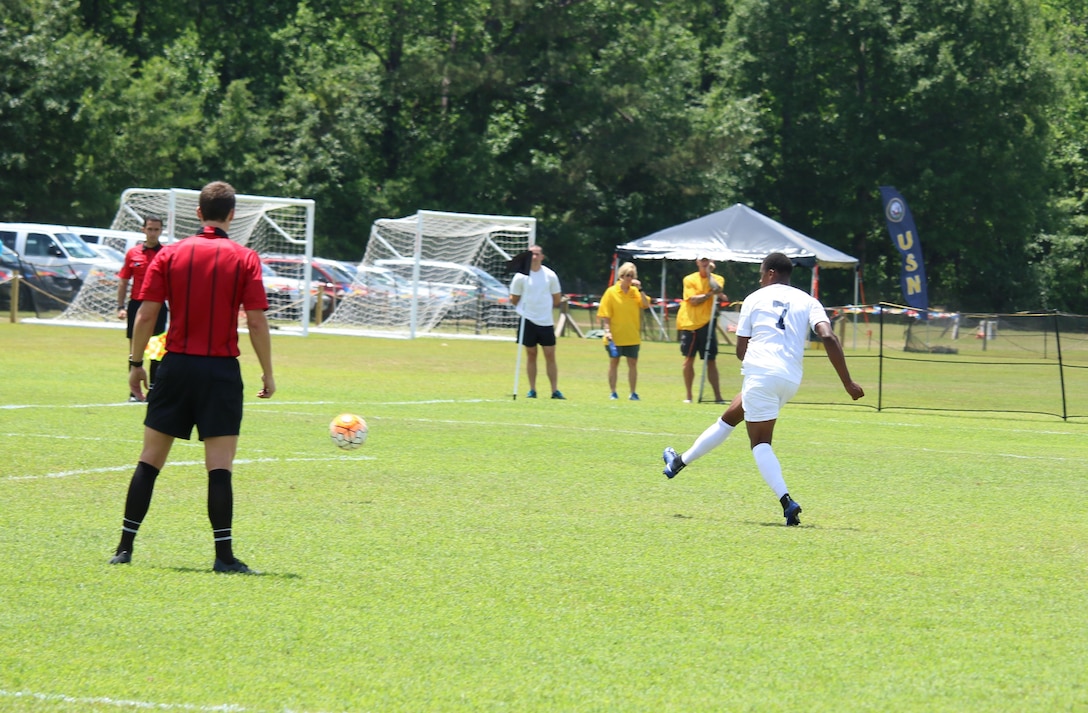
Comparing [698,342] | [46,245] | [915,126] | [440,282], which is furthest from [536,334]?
[915,126]

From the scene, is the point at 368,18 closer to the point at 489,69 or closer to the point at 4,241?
the point at 489,69

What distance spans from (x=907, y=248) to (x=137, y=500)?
33.9 m

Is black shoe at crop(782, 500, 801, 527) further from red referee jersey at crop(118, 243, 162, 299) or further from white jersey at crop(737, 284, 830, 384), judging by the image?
red referee jersey at crop(118, 243, 162, 299)

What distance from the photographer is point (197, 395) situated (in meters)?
6.94

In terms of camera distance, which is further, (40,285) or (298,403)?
(40,285)

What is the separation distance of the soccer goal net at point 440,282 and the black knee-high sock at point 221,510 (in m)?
Result: 26.9

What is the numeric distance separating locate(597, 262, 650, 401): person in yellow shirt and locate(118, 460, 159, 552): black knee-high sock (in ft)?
40.7

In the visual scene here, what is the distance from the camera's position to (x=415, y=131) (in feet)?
180

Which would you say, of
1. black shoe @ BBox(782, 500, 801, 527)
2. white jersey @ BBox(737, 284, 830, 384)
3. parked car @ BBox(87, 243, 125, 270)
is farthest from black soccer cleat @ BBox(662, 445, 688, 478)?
parked car @ BBox(87, 243, 125, 270)

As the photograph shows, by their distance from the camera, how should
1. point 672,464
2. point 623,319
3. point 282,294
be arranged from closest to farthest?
point 672,464, point 623,319, point 282,294

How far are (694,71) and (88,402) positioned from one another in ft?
149

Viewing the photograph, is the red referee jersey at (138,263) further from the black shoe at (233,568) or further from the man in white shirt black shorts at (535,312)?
the black shoe at (233,568)

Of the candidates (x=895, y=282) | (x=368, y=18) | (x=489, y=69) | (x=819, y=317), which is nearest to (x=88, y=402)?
(x=819, y=317)

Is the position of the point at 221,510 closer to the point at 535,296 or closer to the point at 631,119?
the point at 535,296
